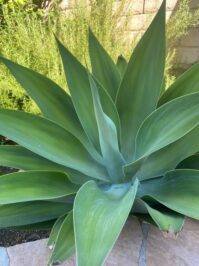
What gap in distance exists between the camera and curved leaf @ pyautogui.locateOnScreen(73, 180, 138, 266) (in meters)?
0.68

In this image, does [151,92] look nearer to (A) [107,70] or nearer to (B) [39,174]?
(A) [107,70]

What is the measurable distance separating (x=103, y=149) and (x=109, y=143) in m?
0.03

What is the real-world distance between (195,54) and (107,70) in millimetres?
2333

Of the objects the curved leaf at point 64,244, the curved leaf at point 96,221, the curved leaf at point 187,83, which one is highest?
the curved leaf at point 187,83

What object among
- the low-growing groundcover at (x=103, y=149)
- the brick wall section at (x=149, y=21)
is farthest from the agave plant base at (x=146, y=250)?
the brick wall section at (x=149, y=21)

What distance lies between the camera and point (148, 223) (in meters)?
1.07

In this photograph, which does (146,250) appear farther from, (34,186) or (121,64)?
(121,64)

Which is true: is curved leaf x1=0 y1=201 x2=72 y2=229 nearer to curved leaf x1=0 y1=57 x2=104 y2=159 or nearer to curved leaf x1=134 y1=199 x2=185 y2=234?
curved leaf x1=0 y1=57 x2=104 y2=159

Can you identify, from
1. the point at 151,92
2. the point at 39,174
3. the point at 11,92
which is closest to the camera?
the point at 39,174

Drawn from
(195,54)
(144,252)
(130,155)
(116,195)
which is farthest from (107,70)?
(195,54)

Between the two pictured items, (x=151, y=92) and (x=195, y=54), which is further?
(x=195, y=54)

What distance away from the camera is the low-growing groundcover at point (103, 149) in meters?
0.84

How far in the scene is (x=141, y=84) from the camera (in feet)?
3.49

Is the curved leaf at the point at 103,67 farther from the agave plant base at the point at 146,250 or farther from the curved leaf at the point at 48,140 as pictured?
the agave plant base at the point at 146,250
